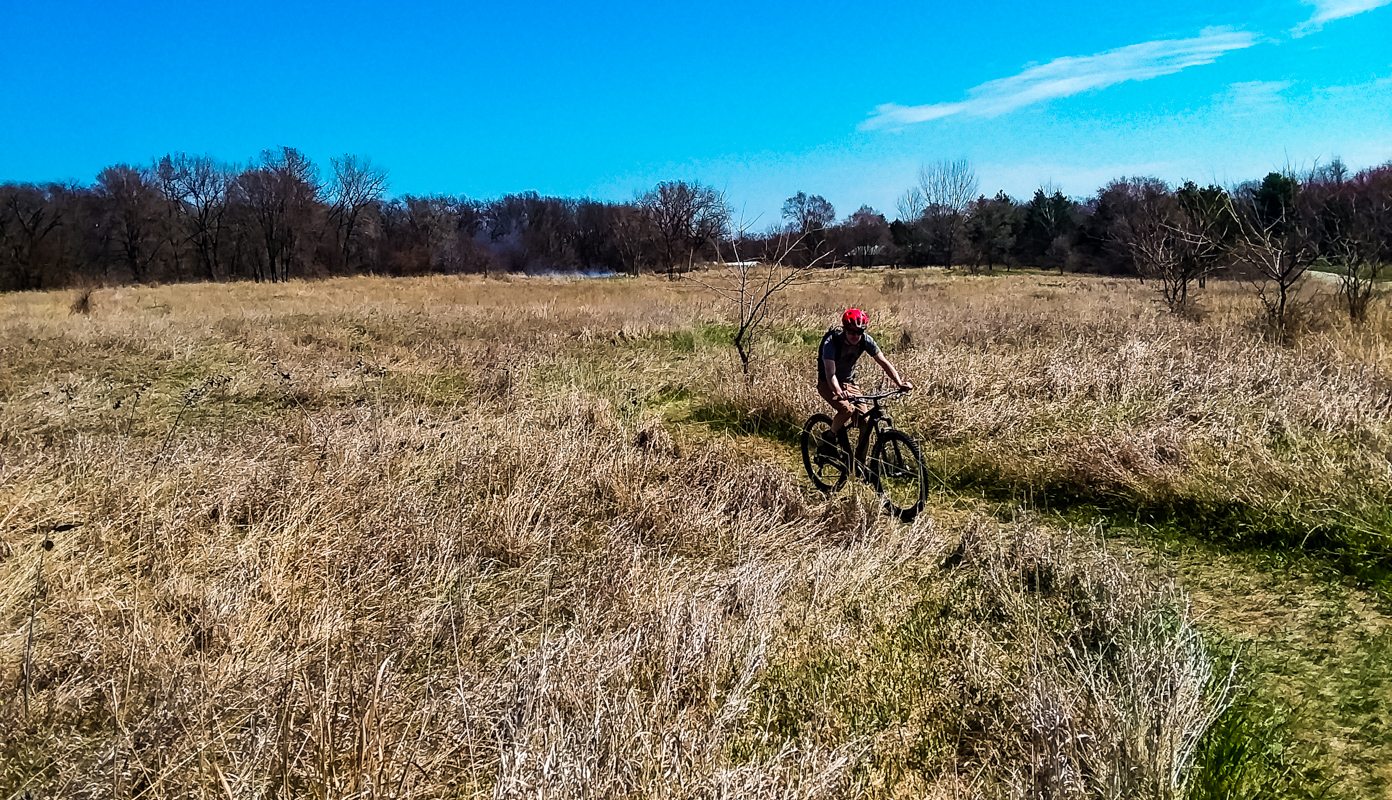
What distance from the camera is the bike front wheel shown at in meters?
5.42

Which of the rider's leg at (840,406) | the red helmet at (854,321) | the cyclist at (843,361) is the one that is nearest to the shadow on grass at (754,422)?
the rider's leg at (840,406)

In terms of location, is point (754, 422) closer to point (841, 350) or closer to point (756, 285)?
point (841, 350)

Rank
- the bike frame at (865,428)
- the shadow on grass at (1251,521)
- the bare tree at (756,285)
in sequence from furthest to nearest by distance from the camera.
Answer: the bare tree at (756,285) < the bike frame at (865,428) < the shadow on grass at (1251,521)

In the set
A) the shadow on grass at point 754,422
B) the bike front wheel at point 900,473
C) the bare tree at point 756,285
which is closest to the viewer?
the bike front wheel at point 900,473

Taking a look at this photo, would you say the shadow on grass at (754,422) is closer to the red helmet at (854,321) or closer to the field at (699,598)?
the field at (699,598)

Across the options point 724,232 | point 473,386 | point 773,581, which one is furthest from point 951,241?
point 773,581

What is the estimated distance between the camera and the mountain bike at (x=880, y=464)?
546 centimetres

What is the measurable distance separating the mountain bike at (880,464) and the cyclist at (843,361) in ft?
0.29

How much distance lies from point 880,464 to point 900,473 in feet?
0.62

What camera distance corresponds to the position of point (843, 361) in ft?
19.2

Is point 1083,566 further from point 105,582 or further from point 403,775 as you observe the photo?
point 105,582

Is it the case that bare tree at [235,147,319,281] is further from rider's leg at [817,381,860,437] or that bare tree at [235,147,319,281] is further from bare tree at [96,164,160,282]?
rider's leg at [817,381,860,437]

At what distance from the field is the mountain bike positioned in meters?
0.40

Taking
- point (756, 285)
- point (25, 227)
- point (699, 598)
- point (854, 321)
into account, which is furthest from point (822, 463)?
point (25, 227)
